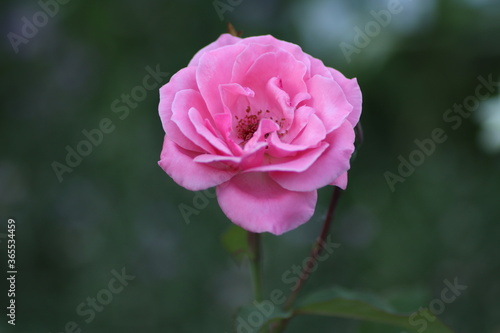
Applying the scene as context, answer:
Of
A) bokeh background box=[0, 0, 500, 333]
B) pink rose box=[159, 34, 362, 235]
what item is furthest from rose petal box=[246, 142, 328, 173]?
bokeh background box=[0, 0, 500, 333]

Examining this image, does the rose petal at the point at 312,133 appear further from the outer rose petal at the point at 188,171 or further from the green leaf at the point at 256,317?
the green leaf at the point at 256,317

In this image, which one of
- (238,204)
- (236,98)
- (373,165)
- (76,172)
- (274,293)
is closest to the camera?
(238,204)

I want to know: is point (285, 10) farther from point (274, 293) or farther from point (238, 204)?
point (238, 204)

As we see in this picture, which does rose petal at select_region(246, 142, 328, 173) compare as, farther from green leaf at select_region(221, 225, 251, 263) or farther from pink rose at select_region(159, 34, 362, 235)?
green leaf at select_region(221, 225, 251, 263)

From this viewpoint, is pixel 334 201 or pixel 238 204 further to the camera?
pixel 334 201

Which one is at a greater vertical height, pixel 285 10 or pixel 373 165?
pixel 285 10

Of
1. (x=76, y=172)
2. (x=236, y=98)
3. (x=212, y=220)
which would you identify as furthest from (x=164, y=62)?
(x=236, y=98)
